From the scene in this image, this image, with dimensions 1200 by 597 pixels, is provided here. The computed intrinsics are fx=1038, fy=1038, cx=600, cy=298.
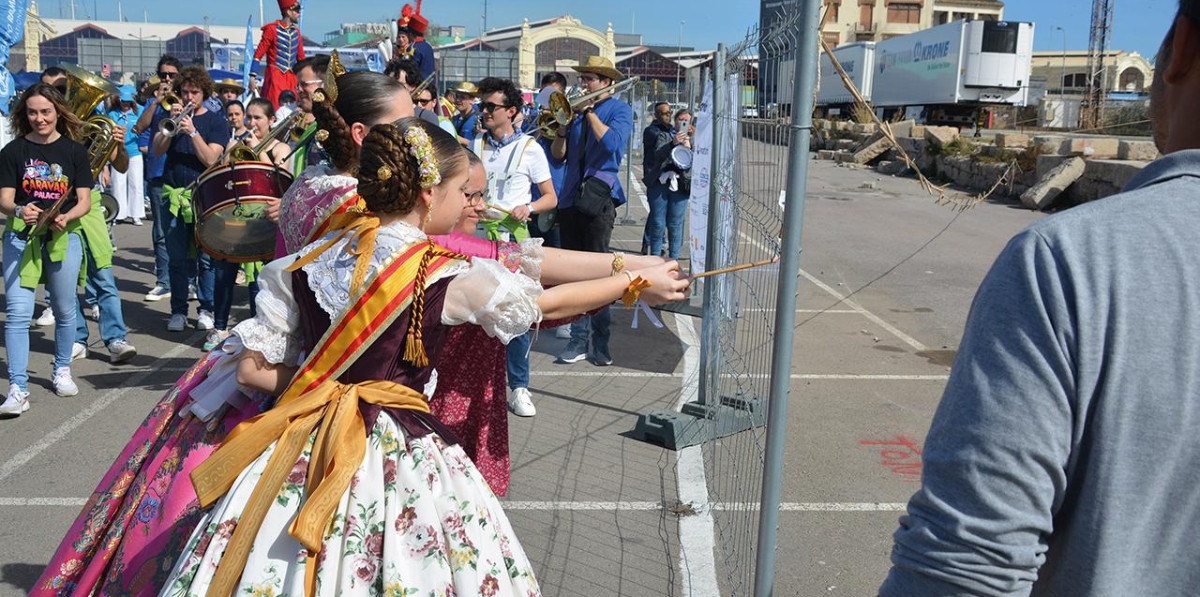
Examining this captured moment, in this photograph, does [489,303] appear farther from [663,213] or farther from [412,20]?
[663,213]

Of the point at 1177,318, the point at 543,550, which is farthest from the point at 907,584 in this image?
the point at 543,550

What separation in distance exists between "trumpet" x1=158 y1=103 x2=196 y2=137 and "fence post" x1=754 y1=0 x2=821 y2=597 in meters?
6.46

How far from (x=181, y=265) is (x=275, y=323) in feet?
19.8

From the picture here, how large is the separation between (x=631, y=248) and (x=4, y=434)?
27.6 ft

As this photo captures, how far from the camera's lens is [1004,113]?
35719 millimetres

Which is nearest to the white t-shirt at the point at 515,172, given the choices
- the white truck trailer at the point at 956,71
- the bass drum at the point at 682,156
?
the bass drum at the point at 682,156

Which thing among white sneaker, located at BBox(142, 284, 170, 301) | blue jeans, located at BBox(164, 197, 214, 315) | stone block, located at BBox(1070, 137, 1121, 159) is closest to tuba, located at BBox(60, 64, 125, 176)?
blue jeans, located at BBox(164, 197, 214, 315)

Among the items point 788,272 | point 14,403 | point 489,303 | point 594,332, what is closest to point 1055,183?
point 594,332

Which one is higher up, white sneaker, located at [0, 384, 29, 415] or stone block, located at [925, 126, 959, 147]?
stone block, located at [925, 126, 959, 147]

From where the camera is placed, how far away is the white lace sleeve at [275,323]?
260 centimetres

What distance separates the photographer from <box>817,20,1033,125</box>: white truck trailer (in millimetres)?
31922

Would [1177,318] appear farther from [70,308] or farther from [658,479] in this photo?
[70,308]

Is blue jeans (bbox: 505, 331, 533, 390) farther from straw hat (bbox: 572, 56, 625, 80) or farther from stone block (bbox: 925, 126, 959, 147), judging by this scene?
stone block (bbox: 925, 126, 959, 147)

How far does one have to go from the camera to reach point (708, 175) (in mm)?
6152
